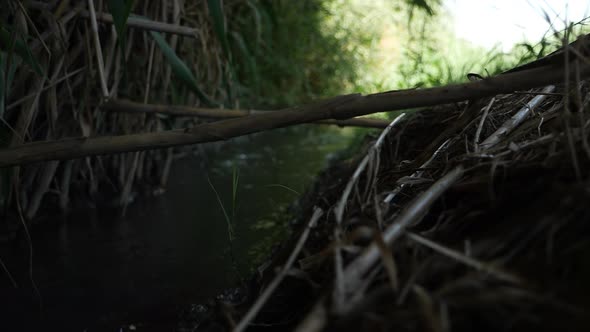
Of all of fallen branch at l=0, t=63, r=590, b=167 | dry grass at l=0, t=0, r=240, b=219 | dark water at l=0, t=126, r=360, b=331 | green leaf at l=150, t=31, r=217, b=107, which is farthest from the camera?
green leaf at l=150, t=31, r=217, b=107

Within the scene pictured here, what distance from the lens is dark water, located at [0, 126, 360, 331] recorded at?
1371mm

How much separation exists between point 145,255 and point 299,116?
1.05 meters

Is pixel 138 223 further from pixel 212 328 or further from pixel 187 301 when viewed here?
pixel 212 328

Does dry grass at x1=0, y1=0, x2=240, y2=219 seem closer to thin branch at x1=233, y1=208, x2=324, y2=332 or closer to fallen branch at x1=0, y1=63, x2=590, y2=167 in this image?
fallen branch at x1=0, y1=63, x2=590, y2=167

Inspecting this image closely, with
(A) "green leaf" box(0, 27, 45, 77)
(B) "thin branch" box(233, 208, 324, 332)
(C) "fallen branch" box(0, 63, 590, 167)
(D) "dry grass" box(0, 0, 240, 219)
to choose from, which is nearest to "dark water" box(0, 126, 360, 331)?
(D) "dry grass" box(0, 0, 240, 219)

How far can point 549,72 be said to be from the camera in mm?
859

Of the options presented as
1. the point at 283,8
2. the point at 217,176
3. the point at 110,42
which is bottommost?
the point at 217,176

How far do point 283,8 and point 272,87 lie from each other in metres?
0.75

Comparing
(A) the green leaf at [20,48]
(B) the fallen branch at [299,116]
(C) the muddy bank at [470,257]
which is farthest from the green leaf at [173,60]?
(C) the muddy bank at [470,257]

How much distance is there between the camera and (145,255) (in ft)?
5.90

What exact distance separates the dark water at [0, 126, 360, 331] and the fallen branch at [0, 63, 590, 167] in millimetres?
339

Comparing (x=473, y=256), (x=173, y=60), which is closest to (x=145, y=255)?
(x=173, y=60)

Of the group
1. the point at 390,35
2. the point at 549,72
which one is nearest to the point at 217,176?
the point at 549,72

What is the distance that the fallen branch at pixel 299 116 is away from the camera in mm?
873
